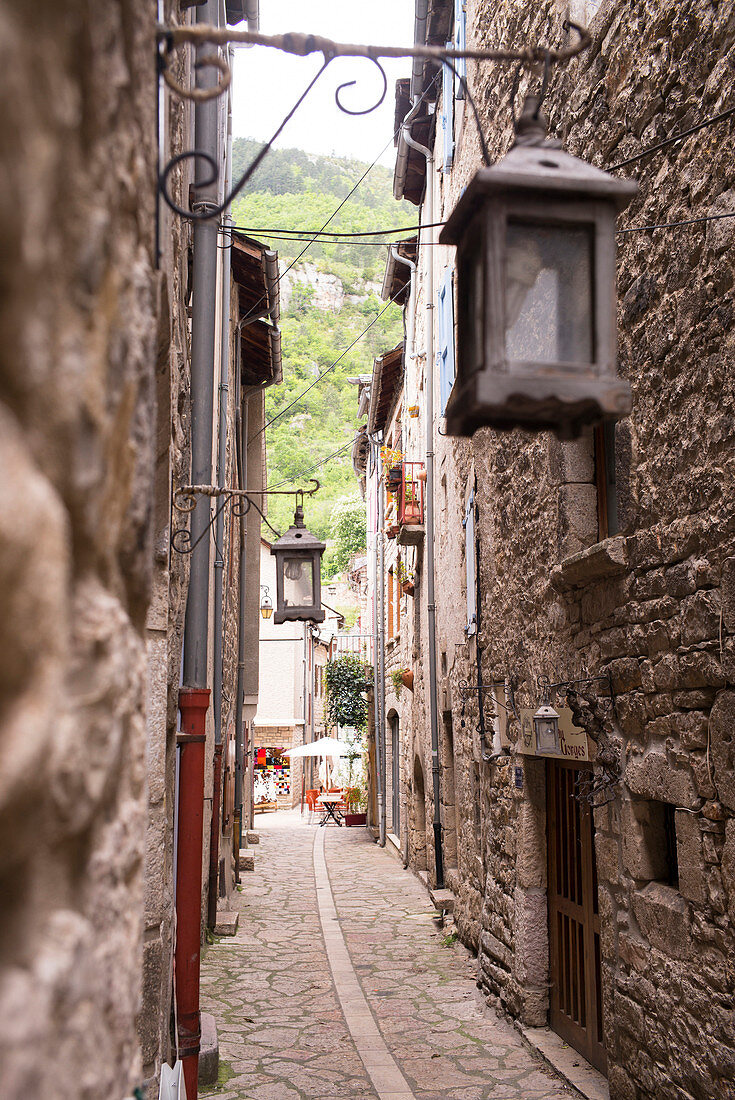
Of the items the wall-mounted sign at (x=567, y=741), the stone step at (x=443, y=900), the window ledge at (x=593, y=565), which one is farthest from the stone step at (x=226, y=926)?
the window ledge at (x=593, y=565)

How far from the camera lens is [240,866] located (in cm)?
1350

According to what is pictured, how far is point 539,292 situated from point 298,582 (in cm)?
514

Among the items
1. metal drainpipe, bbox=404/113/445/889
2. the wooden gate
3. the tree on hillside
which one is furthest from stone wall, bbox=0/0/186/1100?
the tree on hillside

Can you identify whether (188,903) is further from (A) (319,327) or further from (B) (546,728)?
(A) (319,327)

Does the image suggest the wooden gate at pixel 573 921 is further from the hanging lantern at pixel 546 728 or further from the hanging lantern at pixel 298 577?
the hanging lantern at pixel 298 577

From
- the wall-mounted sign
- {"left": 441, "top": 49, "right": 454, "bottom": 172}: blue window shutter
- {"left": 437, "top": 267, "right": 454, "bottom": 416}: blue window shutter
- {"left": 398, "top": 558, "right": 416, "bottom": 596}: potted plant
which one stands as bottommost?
the wall-mounted sign

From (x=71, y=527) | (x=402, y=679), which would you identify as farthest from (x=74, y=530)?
(x=402, y=679)

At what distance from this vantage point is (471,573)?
323 inches

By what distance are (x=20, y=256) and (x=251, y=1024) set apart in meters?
6.85

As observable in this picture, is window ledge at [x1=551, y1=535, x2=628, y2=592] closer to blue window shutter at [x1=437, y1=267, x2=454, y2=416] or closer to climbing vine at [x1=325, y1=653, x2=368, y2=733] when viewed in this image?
blue window shutter at [x1=437, y1=267, x2=454, y2=416]

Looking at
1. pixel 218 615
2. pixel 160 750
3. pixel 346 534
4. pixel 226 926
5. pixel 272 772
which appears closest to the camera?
pixel 160 750

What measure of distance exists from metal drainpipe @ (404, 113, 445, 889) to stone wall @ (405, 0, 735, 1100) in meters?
4.20

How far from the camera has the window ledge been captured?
4527 millimetres

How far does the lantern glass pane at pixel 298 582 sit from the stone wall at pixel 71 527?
5688 mm
